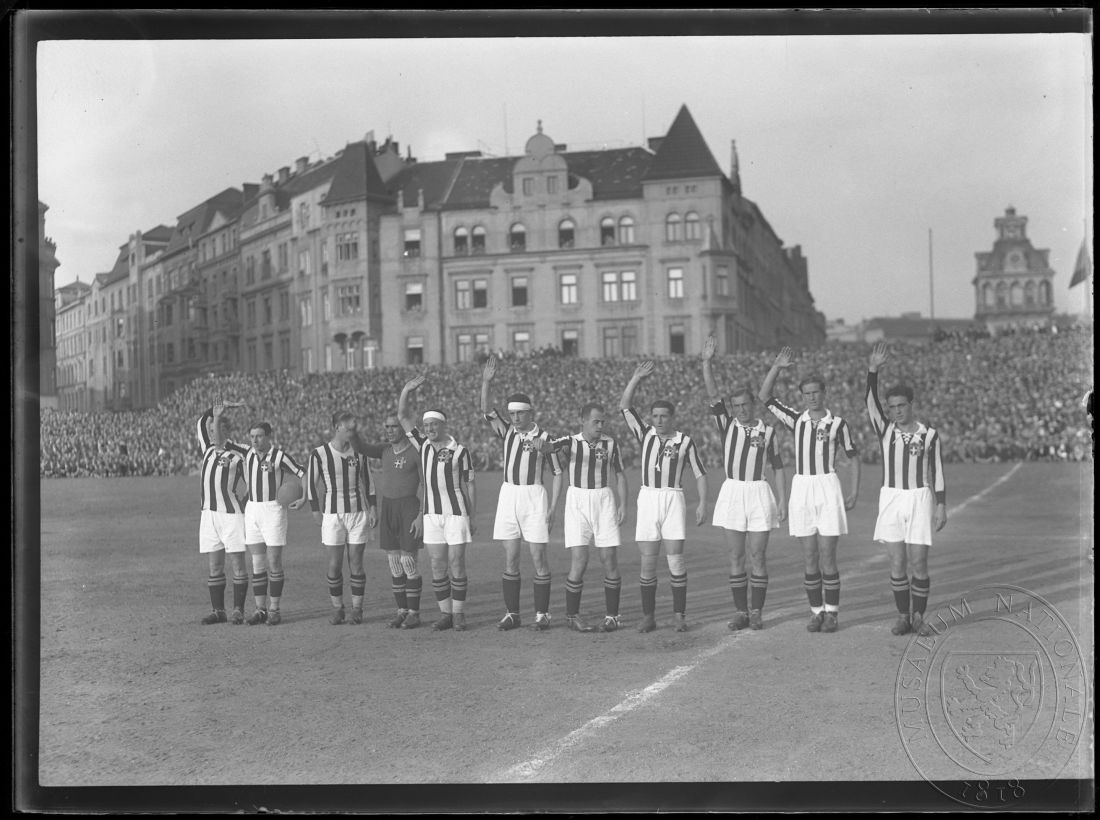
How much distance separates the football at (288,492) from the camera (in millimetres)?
7039

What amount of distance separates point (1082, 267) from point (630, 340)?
3045 millimetres

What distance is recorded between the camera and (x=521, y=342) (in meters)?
7.10

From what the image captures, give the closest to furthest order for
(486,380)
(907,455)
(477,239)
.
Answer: (907,455), (486,380), (477,239)

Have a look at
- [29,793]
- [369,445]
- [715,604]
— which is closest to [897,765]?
[715,604]

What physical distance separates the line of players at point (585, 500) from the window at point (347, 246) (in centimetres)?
131

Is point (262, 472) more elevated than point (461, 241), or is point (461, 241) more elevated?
point (461, 241)

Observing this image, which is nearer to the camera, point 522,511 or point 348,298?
point 522,511

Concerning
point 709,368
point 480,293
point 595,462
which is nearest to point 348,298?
point 480,293

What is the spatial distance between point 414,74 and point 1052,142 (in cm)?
421

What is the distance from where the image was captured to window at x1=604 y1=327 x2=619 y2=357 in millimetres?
7242

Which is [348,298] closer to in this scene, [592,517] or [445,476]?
[445,476]

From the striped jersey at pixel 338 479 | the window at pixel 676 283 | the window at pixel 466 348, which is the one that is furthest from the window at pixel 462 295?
the window at pixel 676 283

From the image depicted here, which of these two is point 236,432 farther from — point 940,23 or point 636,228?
point 940,23

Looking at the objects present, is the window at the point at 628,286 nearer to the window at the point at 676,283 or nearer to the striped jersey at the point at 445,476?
the window at the point at 676,283
